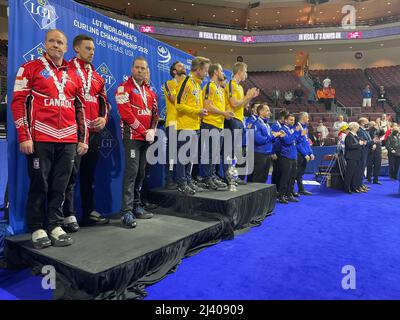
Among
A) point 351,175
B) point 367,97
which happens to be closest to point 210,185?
point 351,175

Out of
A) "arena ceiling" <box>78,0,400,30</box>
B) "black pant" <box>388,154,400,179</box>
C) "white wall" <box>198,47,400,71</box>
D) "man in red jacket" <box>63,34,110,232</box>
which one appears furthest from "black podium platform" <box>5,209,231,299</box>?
"white wall" <box>198,47,400,71</box>

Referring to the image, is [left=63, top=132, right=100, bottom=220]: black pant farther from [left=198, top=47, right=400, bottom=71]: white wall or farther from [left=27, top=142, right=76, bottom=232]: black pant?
[left=198, top=47, right=400, bottom=71]: white wall

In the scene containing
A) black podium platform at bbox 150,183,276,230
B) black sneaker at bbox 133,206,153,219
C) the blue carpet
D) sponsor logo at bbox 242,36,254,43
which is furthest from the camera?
sponsor logo at bbox 242,36,254,43

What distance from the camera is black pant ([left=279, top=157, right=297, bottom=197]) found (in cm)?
543

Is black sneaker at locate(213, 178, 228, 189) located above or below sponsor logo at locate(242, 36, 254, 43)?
below

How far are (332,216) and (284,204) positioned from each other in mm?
1032

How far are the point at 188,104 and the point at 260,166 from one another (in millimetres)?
2266

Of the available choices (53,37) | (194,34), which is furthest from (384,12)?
(53,37)

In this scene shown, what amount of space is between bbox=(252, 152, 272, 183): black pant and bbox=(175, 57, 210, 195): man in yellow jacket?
1849 millimetres

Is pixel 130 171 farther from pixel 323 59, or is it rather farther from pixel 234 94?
pixel 323 59

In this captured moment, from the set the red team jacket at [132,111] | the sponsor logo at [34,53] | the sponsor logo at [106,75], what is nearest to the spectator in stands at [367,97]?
the sponsor logo at [106,75]

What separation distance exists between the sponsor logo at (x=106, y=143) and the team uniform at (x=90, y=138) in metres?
0.51

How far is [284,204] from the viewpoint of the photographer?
5340mm

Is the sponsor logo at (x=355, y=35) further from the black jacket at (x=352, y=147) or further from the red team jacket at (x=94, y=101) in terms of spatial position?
the red team jacket at (x=94, y=101)
